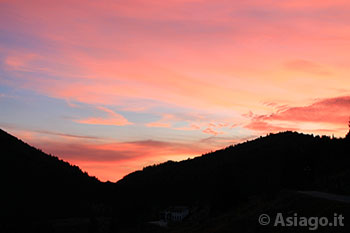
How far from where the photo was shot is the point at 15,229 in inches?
5389

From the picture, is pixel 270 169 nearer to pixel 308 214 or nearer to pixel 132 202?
pixel 132 202

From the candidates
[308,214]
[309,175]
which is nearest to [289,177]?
[309,175]

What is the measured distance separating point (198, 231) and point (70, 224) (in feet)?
466

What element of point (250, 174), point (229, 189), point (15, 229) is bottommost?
point (15, 229)

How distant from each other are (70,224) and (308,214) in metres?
157

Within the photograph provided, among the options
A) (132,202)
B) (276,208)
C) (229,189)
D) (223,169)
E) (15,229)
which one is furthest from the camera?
(132,202)

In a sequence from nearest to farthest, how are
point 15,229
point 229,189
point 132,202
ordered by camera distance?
point 229,189 < point 15,229 < point 132,202

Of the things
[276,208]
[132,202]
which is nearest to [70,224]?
[132,202]

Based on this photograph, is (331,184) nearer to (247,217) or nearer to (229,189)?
(229,189)

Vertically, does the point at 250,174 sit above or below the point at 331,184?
above

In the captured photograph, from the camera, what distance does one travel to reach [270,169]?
7589 inches

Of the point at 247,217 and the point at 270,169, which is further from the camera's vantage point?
the point at 270,169

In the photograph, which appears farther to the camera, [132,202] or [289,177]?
[132,202]

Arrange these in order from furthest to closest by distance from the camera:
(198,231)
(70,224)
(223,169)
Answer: (70,224), (223,169), (198,231)
